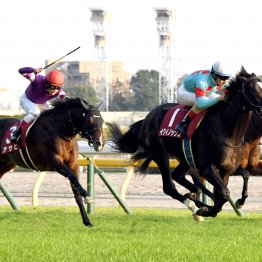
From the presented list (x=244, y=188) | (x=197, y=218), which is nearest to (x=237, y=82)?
(x=197, y=218)

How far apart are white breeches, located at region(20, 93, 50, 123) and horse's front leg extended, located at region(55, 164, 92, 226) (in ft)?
3.60

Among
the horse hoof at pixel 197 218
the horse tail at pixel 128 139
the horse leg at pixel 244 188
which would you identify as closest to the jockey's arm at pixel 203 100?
the horse hoof at pixel 197 218

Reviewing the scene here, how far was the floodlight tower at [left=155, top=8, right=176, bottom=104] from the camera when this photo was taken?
9964 cm

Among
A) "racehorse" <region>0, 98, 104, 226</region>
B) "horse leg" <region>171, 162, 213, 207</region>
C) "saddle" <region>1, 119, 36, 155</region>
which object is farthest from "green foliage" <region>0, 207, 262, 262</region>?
"saddle" <region>1, 119, 36, 155</region>

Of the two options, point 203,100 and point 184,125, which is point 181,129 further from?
point 203,100

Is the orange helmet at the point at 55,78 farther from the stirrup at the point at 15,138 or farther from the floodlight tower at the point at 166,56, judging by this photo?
the floodlight tower at the point at 166,56

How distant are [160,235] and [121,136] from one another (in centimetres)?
305

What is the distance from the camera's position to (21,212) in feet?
36.0

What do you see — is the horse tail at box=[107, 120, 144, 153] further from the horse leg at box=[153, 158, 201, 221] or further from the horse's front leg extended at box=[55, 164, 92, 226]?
the horse's front leg extended at box=[55, 164, 92, 226]

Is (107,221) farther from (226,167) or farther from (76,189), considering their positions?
(226,167)

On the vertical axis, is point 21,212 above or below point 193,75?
below

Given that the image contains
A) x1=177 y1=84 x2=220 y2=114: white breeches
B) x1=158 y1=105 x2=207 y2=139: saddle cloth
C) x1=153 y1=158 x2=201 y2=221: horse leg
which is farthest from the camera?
x1=153 y1=158 x2=201 y2=221: horse leg

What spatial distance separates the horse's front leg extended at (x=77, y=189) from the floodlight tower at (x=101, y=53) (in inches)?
3495

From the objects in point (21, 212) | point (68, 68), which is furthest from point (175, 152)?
point (68, 68)
